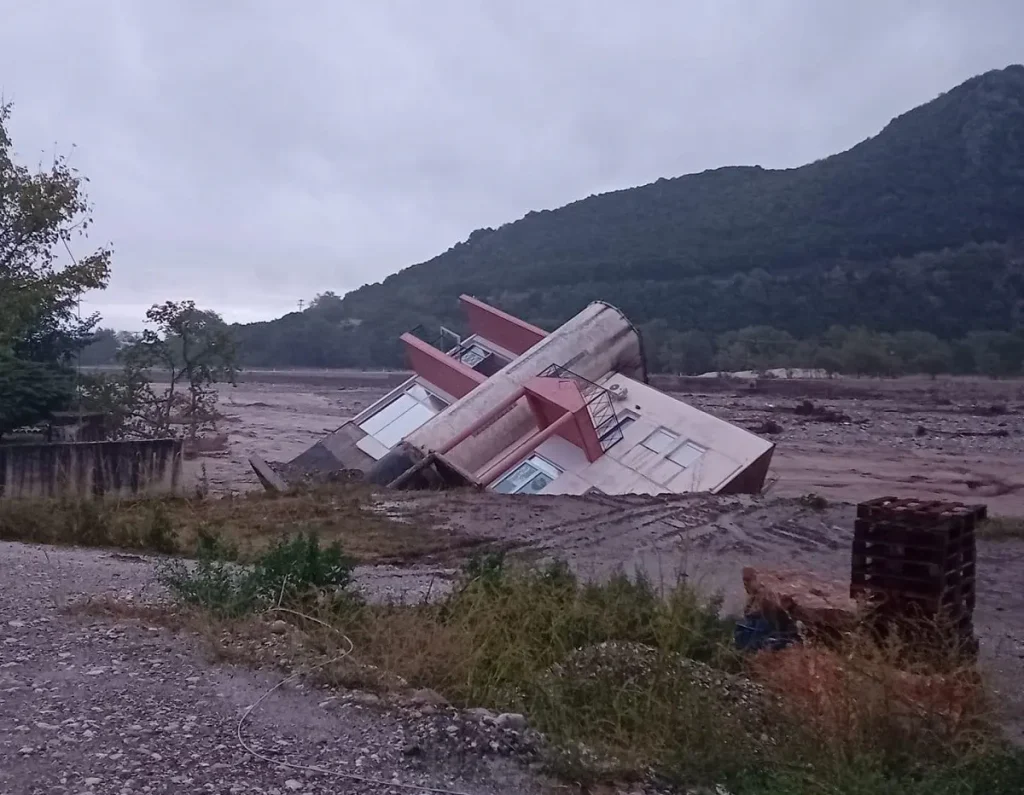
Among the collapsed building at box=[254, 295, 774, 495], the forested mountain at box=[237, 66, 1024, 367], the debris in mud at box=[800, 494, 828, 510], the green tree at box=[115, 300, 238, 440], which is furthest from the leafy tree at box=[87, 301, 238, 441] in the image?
the forested mountain at box=[237, 66, 1024, 367]

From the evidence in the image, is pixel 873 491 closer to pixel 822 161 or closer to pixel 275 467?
pixel 275 467

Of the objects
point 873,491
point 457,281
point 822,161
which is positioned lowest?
point 873,491

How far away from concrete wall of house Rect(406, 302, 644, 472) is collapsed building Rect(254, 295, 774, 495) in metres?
0.02

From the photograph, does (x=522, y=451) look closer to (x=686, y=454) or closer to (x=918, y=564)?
(x=686, y=454)

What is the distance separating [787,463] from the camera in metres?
25.9

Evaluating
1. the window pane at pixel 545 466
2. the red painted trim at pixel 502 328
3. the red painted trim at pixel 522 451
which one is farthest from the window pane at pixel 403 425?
the window pane at pixel 545 466

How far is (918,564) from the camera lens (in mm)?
7090

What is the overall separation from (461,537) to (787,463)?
47.5ft

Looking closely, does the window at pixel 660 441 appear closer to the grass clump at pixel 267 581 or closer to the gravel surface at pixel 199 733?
the grass clump at pixel 267 581

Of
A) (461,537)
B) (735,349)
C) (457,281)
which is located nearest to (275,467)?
(461,537)

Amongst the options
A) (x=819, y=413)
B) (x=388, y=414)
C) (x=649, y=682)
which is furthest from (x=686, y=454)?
(x=819, y=413)

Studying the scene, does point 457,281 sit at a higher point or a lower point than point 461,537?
higher

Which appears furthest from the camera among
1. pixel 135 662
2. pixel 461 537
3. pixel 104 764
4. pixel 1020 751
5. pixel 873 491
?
pixel 873 491

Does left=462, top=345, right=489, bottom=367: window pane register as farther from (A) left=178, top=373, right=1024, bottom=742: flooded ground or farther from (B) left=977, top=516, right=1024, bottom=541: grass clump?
(B) left=977, top=516, right=1024, bottom=541: grass clump
